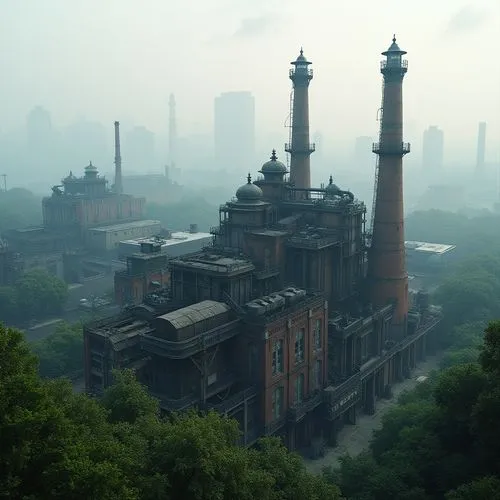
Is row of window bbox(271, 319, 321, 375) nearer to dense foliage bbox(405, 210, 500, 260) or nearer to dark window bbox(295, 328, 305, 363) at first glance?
dark window bbox(295, 328, 305, 363)

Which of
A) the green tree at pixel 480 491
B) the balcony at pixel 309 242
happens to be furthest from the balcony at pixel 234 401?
the green tree at pixel 480 491

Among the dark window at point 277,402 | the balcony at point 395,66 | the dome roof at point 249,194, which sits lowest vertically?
the dark window at point 277,402

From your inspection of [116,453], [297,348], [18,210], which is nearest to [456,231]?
[297,348]

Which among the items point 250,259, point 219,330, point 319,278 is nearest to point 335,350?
point 319,278

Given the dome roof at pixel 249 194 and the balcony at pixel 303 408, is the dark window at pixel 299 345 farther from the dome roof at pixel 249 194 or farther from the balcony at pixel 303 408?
the dome roof at pixel 249 194

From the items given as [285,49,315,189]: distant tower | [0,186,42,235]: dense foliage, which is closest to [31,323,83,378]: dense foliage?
[285,49,315,189]: distant tower

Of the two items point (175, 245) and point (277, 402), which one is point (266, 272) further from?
point (175, 245)

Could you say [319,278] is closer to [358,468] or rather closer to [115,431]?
[358,468]
